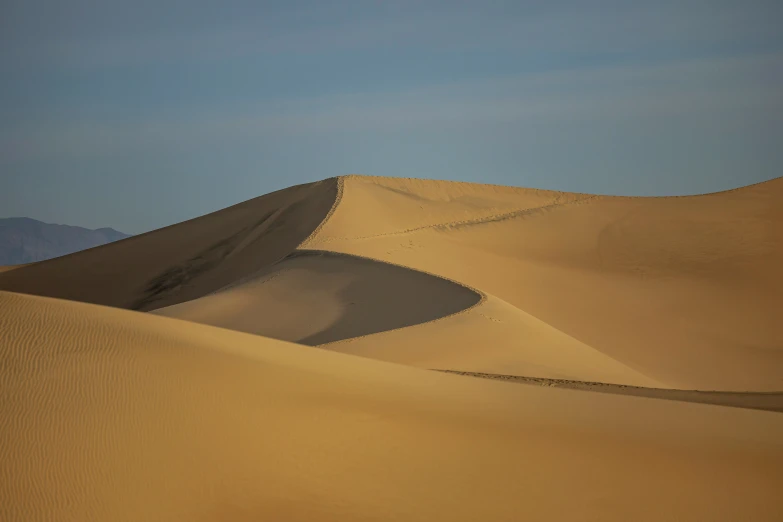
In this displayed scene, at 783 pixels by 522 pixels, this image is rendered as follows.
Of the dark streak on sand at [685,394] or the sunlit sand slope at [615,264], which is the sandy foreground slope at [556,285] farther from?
the dark streak on sand at [685,394]

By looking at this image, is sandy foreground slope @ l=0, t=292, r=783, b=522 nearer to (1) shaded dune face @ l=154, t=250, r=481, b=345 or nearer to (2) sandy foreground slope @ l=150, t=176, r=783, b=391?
(2) sandy foreground slope @ l=150, t=176, r=783, b=391

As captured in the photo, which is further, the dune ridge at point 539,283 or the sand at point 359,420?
the dune ridge at point 539,283

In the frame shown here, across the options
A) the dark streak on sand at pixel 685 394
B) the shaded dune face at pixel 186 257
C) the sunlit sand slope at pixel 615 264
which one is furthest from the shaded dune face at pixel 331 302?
the shaded dune face at pixel 186 257

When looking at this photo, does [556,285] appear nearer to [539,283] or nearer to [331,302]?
[539,283]

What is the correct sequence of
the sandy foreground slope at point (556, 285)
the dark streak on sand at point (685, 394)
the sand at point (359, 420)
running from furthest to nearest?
1. the sandy foreground slope at point (556, 285)
2. the dark streak on sand at point (685, 394)
3. the sand at point (359, 420)

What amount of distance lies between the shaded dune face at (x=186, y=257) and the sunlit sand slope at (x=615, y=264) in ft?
6.44

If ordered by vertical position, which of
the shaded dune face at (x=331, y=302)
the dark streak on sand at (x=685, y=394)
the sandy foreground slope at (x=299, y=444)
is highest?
the shaded dune face at (x=331, y=302)

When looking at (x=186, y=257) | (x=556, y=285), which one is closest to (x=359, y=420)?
(x=556, y=285)

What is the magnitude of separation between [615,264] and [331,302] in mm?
11463

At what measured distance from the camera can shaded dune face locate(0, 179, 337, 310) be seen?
32.0m

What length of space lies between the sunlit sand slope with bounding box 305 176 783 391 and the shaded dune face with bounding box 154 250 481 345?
152cm

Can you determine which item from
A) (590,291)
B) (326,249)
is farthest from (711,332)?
(326,249)

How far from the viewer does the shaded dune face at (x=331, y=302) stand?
19.2 metres

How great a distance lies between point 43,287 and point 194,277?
7.74 metres
